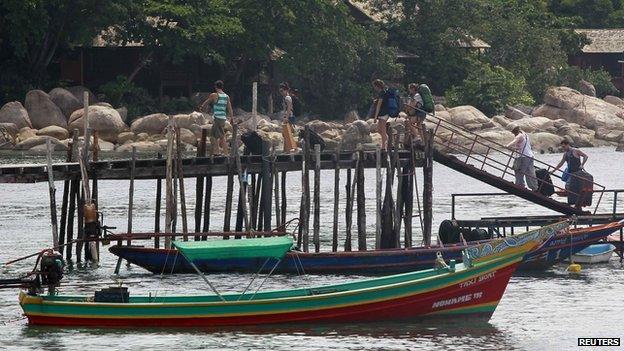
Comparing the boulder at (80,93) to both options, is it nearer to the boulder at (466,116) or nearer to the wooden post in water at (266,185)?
the boulder at (466,116)

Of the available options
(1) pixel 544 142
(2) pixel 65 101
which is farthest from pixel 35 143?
(1) pixel 544 142

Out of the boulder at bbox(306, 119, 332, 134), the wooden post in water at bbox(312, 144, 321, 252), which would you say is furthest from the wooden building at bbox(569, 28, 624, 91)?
the wooden post in water at bbox(312, 144, 321, 252)

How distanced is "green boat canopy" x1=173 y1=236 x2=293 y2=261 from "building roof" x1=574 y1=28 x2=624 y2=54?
7260 centimetres

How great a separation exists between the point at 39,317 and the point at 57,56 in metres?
52.0

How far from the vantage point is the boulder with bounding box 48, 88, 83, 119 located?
74062mm

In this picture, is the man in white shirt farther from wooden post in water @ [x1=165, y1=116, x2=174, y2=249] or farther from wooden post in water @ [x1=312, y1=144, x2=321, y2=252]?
wooden post in water @ [x1=165, y1=116, x2=174, y2=249]

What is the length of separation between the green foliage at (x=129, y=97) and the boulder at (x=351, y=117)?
10.0 m

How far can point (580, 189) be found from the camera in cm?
3759

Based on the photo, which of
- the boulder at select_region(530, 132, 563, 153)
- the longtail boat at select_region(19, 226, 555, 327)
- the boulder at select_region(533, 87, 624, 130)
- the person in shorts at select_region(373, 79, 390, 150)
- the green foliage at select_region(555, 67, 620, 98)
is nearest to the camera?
the longtail boat at select_region(19, 226, 555, 327)

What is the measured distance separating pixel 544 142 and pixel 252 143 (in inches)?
1812

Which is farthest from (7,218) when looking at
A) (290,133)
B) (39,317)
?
(39,317)

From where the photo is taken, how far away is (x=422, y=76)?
288 ft

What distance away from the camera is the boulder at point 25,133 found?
71.4 meters

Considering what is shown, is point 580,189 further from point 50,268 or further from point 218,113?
point 50,268
